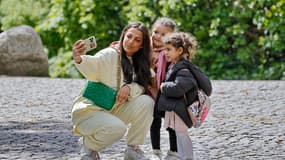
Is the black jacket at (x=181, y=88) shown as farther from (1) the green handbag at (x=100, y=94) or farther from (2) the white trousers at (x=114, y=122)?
(1) the green handbag at (x=100, y=94)

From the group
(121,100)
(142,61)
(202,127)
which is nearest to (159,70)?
(142,61)

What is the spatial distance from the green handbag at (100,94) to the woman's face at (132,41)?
321 mm

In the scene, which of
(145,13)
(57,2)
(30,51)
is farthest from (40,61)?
(57,2)

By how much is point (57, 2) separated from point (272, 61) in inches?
224

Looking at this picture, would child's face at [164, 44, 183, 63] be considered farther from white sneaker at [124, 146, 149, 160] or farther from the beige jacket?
white sneaker at [124, 146, 149, 160]

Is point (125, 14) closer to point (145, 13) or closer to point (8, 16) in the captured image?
point (145, 13)

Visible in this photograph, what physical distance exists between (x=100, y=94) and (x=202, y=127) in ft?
7.13

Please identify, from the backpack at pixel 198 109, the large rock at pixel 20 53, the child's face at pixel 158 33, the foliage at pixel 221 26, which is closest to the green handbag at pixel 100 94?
the backpack at pixel 198 109

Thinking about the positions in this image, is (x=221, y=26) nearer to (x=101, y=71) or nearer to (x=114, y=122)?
(x=101, y=71)

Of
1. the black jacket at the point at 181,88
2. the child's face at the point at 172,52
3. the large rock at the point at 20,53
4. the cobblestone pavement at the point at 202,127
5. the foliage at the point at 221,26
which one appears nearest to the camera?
the black jacket at the point at 181,88

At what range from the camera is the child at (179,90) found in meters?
4.74

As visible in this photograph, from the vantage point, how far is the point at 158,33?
5.36 m

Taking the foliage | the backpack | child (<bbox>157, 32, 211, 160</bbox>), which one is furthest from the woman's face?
the foliage

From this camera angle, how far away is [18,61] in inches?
537
